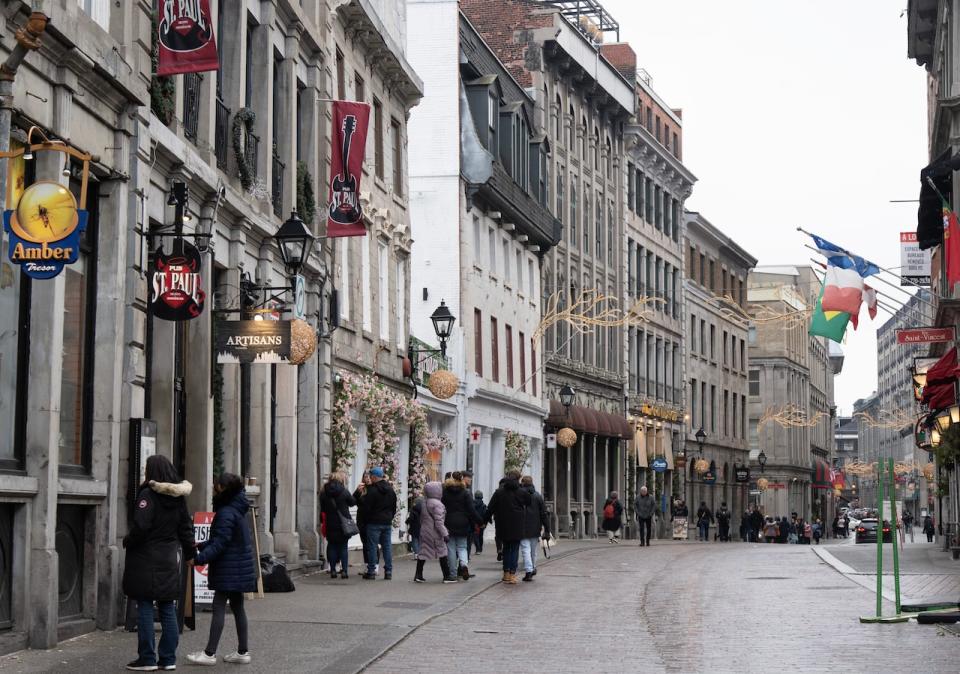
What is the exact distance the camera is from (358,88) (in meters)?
31.5

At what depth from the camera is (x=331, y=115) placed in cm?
2742

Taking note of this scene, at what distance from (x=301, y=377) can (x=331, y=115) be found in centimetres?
439

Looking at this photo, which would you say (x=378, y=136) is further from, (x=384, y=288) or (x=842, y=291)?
(x=842, y=291)

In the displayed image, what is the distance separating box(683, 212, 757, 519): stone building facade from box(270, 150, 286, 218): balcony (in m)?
47.6

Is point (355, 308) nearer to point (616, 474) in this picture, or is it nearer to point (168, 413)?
point (168, 413)

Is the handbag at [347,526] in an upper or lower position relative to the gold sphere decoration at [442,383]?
lower

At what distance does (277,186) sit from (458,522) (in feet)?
18.5

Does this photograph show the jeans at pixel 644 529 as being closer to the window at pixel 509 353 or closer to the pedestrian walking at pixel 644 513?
the pedestrian walking at pixel 644 513

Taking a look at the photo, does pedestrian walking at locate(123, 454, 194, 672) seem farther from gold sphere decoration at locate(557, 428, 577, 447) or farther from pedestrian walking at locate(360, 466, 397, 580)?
gold sphere decoration at locate(557, 428, 577, 447)

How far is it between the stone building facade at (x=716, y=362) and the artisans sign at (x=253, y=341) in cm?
5373

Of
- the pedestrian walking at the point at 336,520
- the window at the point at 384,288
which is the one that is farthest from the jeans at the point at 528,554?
the window at the point at 384,288

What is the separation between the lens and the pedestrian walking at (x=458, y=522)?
2508 centimetres

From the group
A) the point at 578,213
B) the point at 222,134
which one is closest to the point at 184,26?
the point at 222,134

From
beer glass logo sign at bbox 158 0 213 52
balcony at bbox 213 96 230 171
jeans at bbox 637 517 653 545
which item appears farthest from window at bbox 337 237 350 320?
jeans at bbox 637 517 653 545
